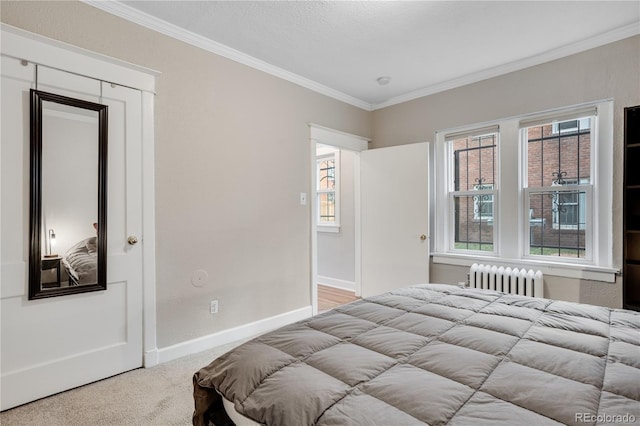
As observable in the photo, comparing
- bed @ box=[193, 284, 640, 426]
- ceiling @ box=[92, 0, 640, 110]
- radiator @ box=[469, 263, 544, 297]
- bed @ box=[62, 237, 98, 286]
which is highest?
ceiling @ box=[92, 0, 640, 110]

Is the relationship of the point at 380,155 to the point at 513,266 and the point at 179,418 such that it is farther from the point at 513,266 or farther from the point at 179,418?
the point at 179,418

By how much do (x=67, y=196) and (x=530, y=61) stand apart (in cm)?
399

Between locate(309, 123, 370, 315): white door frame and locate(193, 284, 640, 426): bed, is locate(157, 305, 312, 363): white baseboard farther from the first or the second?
locate(193, 284, 640, 426): bed

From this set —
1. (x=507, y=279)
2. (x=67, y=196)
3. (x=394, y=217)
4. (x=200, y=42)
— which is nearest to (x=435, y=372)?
(x=67, y=196)

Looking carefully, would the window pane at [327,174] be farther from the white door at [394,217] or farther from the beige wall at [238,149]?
the beige wall at [238,149]

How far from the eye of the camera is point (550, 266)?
3020 millimetres

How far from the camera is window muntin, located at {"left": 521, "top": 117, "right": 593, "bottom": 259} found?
2959mm

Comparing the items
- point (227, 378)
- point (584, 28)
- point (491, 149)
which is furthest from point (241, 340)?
point (584, 28)

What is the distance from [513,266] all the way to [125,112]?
12.0 feet

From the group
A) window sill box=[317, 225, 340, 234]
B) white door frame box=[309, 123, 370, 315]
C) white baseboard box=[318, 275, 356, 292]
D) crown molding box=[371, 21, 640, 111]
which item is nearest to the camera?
crown molding box=[371, 21, 640, 111]

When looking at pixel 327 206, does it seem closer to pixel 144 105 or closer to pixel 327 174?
pixel 327 174

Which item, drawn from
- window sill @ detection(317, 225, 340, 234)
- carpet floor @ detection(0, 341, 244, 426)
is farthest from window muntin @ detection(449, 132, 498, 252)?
carpet floor @ detection(0, 341, 244, 426)

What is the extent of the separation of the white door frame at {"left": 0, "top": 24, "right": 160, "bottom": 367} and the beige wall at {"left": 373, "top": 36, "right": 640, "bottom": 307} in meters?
2.92

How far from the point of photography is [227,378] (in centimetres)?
119
